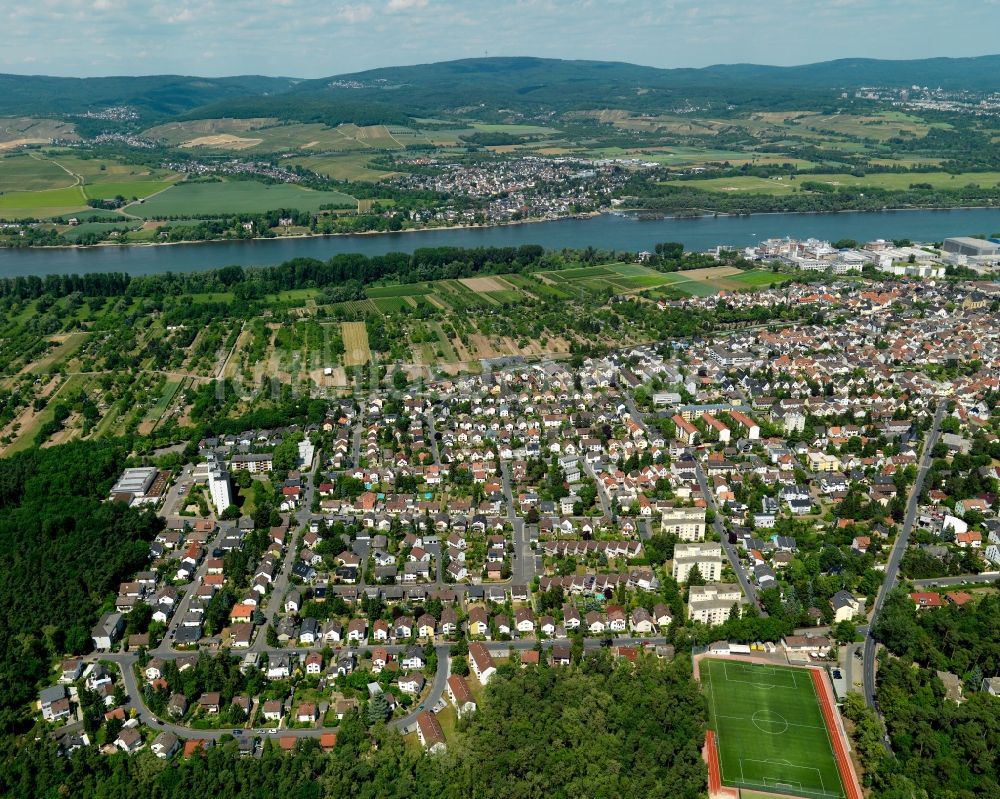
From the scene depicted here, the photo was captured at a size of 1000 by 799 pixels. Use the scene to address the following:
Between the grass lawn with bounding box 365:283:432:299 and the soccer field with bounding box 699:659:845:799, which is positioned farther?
the grass lawn with bounding box 365:283:432:299

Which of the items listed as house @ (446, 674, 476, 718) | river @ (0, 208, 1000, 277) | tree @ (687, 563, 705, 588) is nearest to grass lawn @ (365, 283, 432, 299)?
river @ (0, 208, 1000, 277)

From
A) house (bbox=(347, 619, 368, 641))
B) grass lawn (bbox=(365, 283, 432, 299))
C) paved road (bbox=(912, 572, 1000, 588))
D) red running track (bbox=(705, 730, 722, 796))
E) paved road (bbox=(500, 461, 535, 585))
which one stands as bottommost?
red running track (bbox=(705, 730, 722, 796))

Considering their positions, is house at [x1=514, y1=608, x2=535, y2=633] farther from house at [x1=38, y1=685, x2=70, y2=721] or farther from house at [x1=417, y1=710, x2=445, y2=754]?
house at [x1=38, y1=685, x2=70, y2=721]

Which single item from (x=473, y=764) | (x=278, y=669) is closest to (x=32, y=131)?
(x=278, y=669)

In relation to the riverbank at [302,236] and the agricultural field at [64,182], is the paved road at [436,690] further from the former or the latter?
the agricultural field at [64,182]

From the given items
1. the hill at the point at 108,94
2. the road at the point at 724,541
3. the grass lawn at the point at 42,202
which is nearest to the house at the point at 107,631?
the road at the point at 724,541

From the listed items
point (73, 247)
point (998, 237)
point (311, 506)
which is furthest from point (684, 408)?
point (73, 247)

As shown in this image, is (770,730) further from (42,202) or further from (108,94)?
(108,94)
